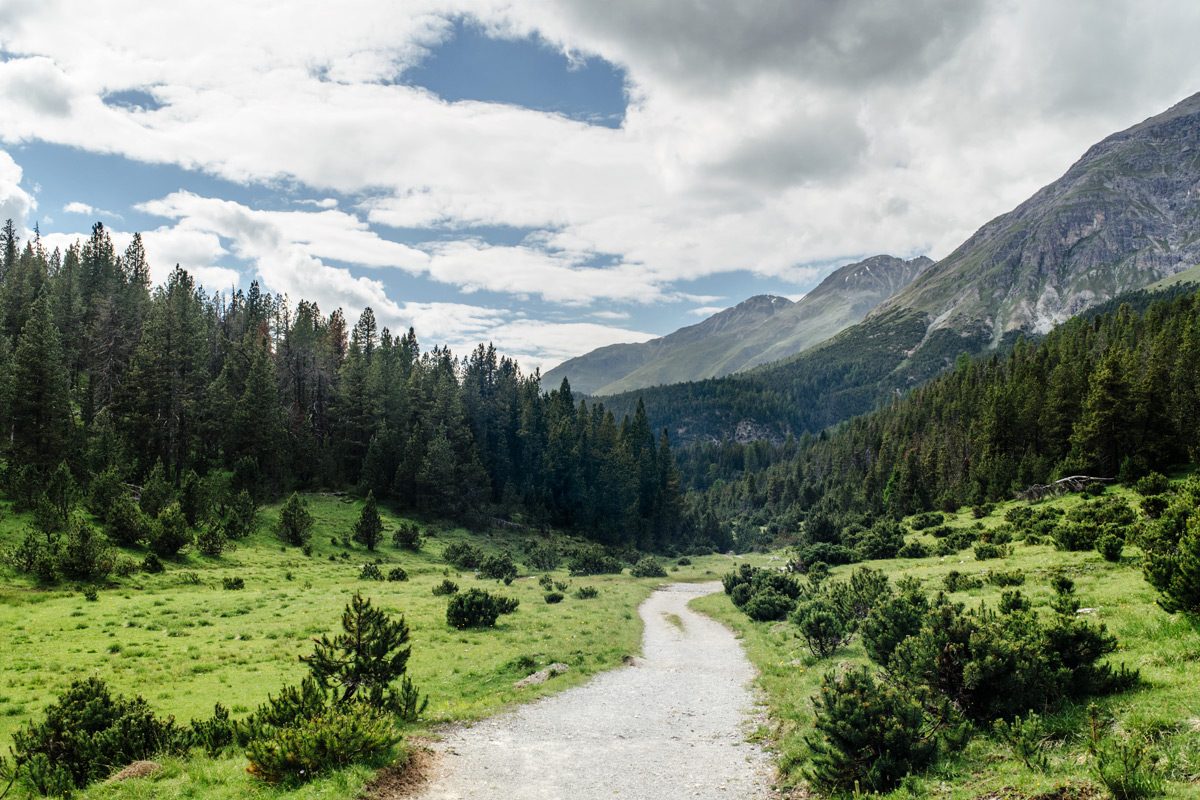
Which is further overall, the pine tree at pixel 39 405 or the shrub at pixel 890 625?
the pine tree at pixel 39 405

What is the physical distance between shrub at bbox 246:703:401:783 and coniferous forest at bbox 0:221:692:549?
4247cm

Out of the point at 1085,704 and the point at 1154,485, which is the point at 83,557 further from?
the point at 1154,485

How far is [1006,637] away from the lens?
11625 mm

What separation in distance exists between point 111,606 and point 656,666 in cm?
2691

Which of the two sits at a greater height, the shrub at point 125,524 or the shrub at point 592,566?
the shrub at point 125,524

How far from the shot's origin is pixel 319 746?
11.1m

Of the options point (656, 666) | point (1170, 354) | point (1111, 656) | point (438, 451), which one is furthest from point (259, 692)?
point (1170, 354)

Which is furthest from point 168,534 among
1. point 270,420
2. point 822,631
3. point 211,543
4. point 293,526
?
point 822,631

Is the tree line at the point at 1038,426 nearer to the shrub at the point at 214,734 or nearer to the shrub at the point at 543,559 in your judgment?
the shrub at the point at 543,559

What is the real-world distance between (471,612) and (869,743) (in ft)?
70.8

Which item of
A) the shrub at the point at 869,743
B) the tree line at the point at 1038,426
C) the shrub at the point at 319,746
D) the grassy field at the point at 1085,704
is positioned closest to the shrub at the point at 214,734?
the shrub at the point at 319,746

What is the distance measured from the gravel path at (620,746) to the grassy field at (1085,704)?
125 cm

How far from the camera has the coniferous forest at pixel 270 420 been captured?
52750mm

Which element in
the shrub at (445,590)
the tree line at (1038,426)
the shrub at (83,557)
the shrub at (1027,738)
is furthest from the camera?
the tree line at (1038,426)
